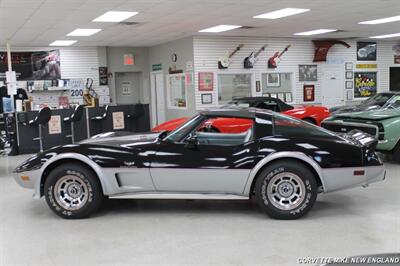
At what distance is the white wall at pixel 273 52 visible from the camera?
46.5 ft

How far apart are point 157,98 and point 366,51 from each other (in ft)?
27.4

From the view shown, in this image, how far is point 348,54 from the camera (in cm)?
1722

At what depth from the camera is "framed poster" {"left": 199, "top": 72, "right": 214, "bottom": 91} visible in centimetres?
1412

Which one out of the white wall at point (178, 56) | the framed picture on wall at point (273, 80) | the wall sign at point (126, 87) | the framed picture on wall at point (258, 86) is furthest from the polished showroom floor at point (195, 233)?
the wall sign at point (126, 87)

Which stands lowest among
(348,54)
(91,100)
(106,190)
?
(106,190)

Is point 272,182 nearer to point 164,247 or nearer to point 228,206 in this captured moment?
point 228,206

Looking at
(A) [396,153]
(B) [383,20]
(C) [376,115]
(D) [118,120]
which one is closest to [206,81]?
(D) [118,120]

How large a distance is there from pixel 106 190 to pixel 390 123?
5290 mm

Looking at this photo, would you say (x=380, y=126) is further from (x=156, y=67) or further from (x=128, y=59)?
(x=128, y=59)

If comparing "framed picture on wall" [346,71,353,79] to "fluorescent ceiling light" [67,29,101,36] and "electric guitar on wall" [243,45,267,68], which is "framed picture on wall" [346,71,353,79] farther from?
"fluorescent ceiling light" [67,29,101,36]

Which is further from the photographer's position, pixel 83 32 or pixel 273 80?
pixel 273 80

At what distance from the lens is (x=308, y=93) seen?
53.8 feet

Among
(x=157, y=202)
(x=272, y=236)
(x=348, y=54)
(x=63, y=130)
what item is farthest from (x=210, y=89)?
(x=272, y=236)

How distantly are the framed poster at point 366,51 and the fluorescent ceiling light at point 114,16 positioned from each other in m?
10.6
